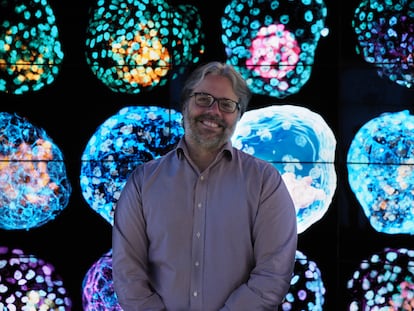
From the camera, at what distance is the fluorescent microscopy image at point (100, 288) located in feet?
8.61

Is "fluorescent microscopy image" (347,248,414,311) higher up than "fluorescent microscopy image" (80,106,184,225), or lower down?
lower down

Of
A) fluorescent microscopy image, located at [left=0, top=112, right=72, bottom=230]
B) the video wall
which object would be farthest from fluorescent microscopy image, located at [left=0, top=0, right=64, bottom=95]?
fluorescent microscopy image, located at [left=0, top=112, right=72, bottom=230]

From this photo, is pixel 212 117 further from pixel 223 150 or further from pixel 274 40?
pixel 274 40

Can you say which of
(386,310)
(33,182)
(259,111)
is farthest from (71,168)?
(386,310)

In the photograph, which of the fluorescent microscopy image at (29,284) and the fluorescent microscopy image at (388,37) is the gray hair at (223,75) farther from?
the fluorescent microscopy image at (29,284)

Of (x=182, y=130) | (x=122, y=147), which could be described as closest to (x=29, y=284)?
(x=122, y=147)

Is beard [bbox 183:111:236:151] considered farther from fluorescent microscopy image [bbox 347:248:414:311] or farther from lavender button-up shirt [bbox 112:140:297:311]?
fluorescent microscopy image [bbox 347:248:414:311]

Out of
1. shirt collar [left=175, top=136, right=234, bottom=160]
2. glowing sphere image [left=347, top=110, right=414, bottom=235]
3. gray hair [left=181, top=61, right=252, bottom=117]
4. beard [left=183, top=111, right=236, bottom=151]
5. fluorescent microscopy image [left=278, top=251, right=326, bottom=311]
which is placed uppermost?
gray hair [left=181, top=61, right=252, bottom=117]

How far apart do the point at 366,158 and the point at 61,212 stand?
142cm

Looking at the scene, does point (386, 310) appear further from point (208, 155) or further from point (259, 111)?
point (208, 155)

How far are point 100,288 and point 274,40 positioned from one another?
54.4 inches

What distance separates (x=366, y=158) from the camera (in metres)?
2.61

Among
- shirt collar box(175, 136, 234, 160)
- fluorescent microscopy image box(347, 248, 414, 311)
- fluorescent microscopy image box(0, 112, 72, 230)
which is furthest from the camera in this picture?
fluorescent microscopy image box(0, 112, 72, 230)

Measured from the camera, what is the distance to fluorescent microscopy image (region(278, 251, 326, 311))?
2.61 m
